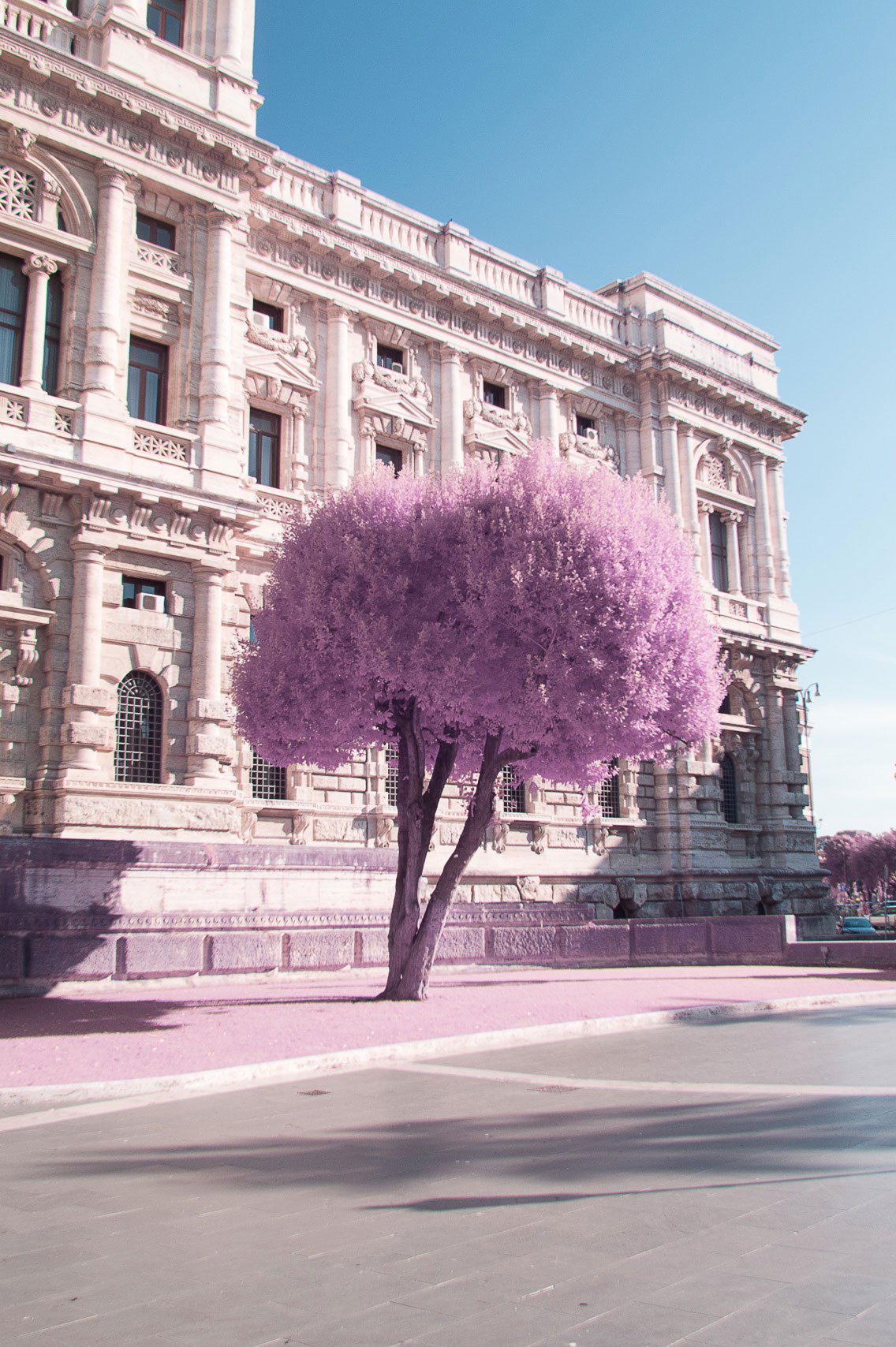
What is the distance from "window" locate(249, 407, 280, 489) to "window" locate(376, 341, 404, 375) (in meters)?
3.89

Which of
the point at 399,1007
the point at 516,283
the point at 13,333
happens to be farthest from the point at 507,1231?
the point at 516,283

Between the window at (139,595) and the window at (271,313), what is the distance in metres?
7.94

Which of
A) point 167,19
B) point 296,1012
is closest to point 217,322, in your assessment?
point 167,19

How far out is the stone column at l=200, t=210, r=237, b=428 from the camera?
23.0 metres

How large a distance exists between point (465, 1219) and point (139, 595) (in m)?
17.7

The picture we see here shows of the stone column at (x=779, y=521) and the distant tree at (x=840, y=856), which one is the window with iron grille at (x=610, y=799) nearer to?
the stone column at (x=779, y=521)

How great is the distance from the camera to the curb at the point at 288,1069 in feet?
29.8

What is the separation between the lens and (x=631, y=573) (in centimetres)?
1523

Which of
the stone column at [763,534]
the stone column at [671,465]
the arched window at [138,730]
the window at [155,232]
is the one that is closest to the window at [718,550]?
the stone column at [763,534]

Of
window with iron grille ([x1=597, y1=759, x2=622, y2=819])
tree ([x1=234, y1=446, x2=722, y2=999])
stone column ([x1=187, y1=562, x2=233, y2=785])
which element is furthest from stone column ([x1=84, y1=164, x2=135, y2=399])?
window with iron grille ([x1=597, y1=759, x2=622, y2=819])

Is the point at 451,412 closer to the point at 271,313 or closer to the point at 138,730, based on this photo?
the point at 271,313

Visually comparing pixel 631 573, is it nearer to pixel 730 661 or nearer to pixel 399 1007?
pixel 399 1007

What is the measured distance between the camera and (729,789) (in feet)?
117

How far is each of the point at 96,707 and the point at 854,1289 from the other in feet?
58.0
